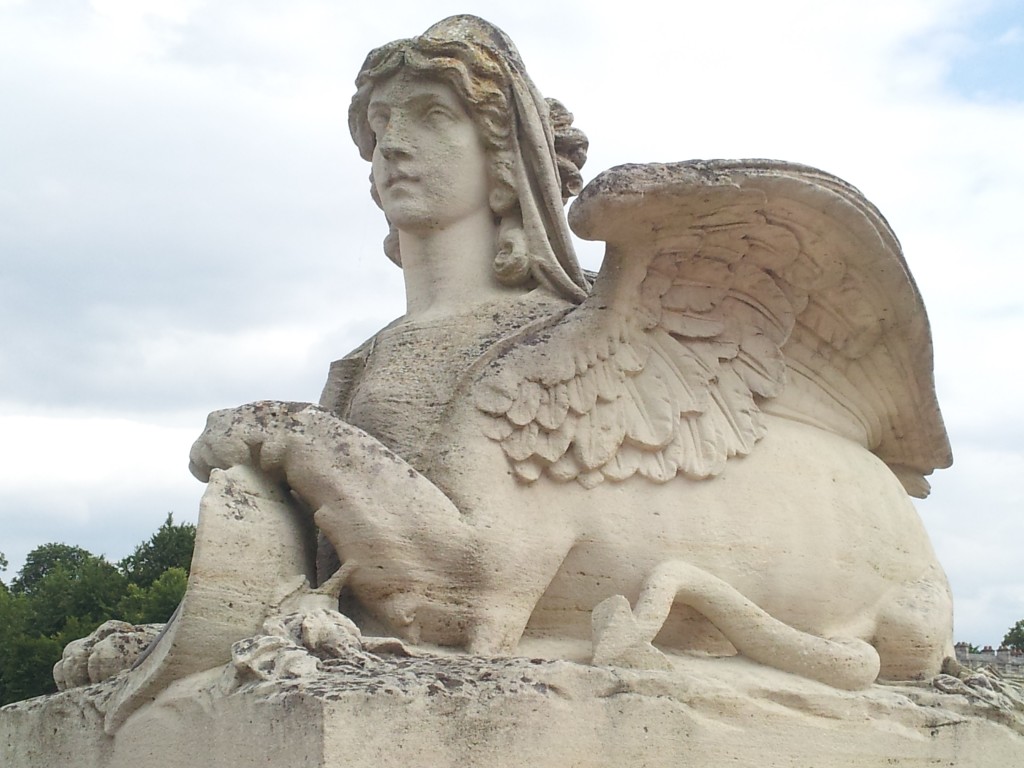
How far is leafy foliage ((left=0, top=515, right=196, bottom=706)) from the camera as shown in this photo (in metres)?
18.8

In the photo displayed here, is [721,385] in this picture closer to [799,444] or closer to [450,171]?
[799,444]

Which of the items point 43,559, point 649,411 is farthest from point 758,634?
point 43,559

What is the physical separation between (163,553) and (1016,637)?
22016mm

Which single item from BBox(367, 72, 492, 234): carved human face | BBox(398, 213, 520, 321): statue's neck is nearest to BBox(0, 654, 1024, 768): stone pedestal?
BBox(398, 213, 520, 321): statue's neck

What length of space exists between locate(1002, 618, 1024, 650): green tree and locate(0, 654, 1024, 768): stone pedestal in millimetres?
31407

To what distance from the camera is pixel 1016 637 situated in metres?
35.0

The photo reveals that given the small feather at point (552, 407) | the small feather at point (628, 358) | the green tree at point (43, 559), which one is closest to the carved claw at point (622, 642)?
the small feather at point (552, 407)

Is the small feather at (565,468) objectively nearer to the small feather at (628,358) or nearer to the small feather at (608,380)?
the small feather at (608,380)

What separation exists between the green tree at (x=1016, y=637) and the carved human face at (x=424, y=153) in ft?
103

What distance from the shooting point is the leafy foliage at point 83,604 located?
18.8 meters

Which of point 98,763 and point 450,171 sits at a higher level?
point 450,171

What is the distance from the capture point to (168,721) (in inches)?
179

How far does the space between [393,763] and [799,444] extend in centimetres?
229

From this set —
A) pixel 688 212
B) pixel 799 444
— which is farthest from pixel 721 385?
pixel 688 212
